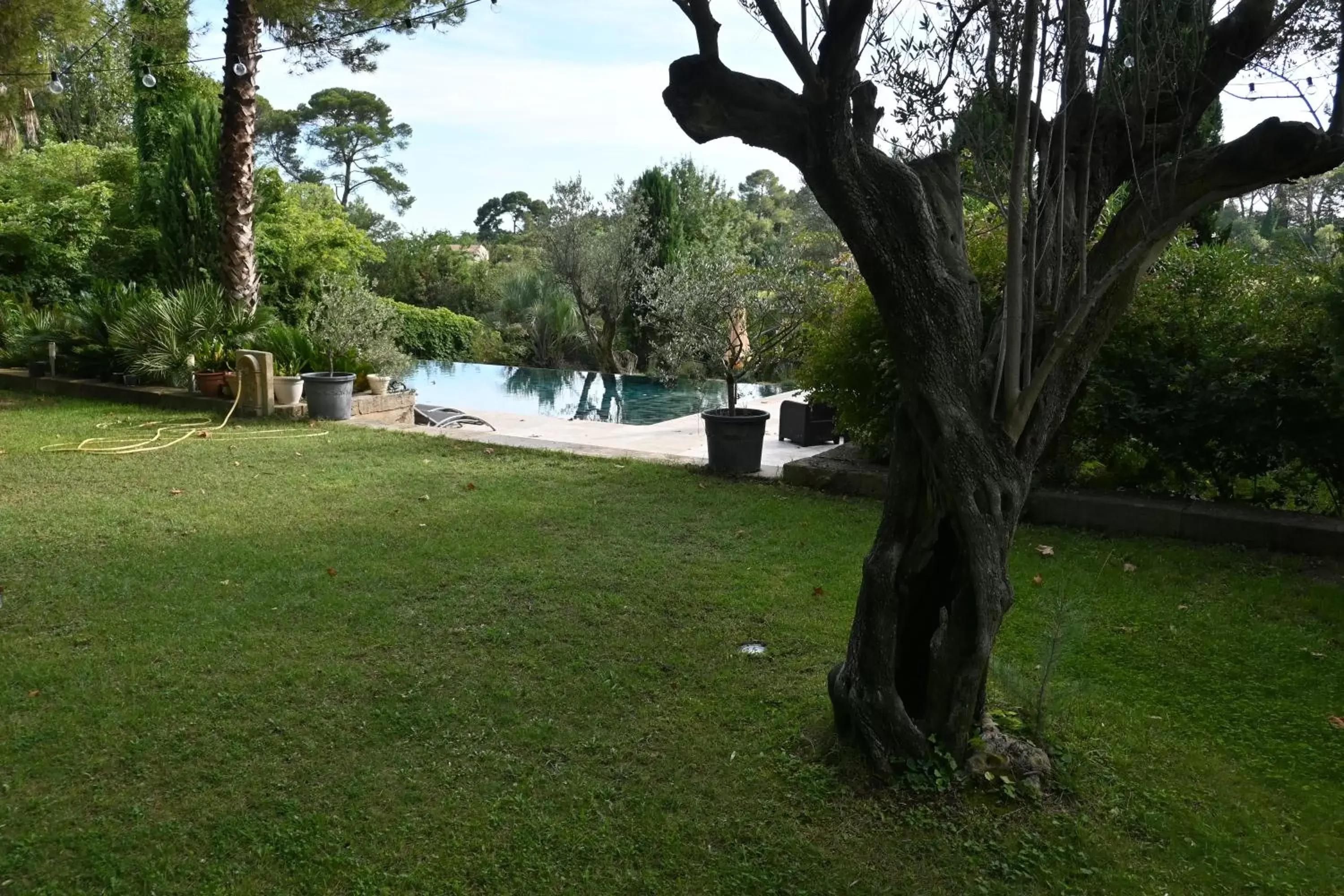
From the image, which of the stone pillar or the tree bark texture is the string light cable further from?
the tree bark texture

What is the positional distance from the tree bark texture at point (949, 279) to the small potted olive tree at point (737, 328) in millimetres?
4648

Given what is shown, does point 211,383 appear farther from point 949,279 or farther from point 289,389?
point 949,279

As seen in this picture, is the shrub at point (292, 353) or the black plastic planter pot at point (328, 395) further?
the shrub at point (292, 353)

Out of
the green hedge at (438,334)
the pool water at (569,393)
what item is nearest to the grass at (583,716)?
the pool water at (569,393)

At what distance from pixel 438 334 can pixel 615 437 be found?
15018 mm

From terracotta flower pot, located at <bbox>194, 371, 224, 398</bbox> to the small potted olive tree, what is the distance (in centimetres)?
554

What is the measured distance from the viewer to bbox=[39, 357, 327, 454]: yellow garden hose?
8.32m

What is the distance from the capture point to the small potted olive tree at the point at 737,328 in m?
7.54

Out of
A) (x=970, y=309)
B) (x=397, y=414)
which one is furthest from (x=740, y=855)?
(x=397, y=414)

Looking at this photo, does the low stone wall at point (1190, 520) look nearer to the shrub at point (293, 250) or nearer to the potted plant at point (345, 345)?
the potted plant at point (345, 345)

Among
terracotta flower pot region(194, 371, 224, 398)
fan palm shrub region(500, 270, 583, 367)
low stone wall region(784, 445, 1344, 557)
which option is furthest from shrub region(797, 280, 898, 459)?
fan palm shrub region(500, 270, 583, 367)

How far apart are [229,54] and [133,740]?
36.0ft

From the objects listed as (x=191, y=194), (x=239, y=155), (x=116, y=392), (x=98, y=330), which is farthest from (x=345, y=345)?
(x=191, y=194)

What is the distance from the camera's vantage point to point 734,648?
3947mm
